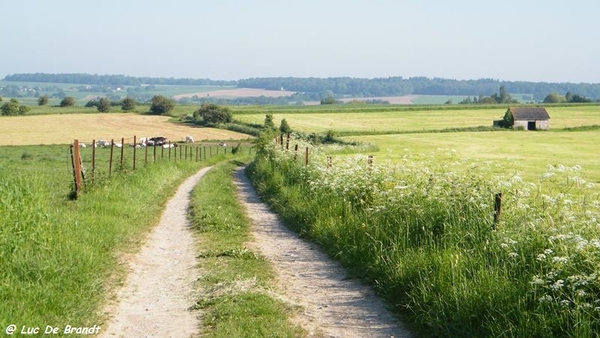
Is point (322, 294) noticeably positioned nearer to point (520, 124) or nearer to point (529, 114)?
point (520, 124)

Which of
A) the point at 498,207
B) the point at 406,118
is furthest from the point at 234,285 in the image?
the point at 406,118

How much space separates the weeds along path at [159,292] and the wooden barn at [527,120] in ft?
249

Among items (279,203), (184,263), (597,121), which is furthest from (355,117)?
(184,263)

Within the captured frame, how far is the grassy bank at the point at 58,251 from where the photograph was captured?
8395mm

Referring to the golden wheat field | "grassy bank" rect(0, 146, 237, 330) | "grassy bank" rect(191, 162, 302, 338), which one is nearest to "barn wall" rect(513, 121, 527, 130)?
the golden wheat field

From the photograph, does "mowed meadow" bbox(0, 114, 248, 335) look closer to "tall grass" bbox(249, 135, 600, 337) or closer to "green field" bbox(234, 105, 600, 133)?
"tall grass" bbox(249, 135, 600, 337)

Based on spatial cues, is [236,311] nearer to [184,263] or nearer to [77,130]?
[184,263]

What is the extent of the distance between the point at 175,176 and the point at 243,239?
18.3m

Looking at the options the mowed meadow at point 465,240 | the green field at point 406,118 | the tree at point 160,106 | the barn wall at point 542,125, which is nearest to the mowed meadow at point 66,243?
the mowed meadow at point 465,240

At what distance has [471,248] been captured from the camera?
9680 mm

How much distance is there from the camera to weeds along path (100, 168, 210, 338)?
329 inches

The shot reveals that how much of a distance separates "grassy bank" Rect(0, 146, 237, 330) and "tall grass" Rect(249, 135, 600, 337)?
13.3ft

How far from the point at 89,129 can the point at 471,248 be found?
90538 millimetres

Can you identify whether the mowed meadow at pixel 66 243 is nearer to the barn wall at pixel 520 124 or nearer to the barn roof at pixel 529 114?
the barn wall at pixel 520 124
